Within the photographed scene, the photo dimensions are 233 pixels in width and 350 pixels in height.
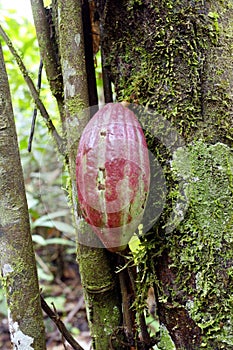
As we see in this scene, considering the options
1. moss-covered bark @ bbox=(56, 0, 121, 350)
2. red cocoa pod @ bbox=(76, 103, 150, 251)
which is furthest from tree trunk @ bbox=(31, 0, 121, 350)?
red cocoa pod @ bbox=(76, 103, 150, 251)

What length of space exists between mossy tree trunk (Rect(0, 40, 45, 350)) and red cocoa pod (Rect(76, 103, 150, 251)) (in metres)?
0.16

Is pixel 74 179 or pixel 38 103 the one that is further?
pixel 38 103

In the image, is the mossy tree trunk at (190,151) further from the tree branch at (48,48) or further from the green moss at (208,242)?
the tree branch at (48,48)

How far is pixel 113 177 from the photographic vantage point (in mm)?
684

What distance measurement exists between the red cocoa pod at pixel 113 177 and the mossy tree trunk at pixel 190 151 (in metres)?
0.10

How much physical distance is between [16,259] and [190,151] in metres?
0.40

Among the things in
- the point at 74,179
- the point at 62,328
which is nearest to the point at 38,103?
the point at 74,179

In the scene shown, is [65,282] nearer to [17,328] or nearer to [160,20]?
[17,328]

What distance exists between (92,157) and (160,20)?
1.05 ft

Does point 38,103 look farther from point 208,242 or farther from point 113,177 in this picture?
point 208,242

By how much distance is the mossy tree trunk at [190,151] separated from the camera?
29.1 inches

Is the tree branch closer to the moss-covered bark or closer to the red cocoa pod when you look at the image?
the moss-covered bark

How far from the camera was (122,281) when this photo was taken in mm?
851

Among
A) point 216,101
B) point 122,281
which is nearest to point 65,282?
point 122,281
